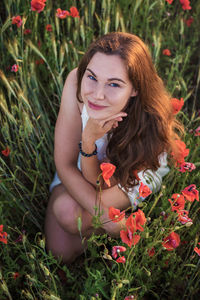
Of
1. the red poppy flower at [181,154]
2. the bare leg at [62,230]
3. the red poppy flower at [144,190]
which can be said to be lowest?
the bare leg at [62,230]

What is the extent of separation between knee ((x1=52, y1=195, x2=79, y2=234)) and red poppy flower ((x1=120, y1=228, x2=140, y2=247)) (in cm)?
43

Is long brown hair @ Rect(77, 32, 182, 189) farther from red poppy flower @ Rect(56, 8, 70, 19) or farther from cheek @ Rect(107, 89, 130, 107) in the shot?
red poppy flower @ Rect(56, 8, 70, 19)

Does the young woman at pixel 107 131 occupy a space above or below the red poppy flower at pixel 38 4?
below

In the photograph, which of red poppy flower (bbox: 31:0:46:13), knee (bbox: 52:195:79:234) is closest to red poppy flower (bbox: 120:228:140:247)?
knee (bbox: 52:195:79:234)

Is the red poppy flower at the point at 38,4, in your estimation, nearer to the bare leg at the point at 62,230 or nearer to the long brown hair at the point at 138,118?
the long brown hair at the point at 138,118

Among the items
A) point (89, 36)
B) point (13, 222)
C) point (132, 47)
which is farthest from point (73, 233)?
point (89, 36)

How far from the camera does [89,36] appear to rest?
1649mm

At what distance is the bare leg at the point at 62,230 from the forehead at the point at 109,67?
57 cm

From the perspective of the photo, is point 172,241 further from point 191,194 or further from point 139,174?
point 139,174

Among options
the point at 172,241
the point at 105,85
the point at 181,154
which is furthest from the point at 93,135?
the point at 172,241

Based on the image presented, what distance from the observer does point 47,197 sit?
1.52 metres

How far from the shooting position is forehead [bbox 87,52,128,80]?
3.10 ft

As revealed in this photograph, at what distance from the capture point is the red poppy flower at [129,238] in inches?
31.8

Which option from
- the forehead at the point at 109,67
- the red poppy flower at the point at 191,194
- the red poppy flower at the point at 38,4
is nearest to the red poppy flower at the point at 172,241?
the red poppy flower at the point at 191,194
